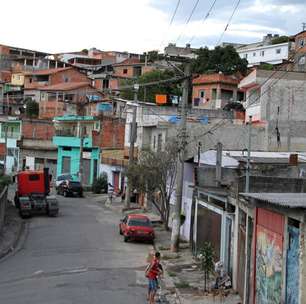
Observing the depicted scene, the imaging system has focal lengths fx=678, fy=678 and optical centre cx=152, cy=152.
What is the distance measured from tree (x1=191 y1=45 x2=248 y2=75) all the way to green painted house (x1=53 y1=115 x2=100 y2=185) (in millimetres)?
16773

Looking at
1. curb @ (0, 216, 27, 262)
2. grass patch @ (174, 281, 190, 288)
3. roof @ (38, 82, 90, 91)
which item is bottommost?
curb @ (0, 216, 27, 262)

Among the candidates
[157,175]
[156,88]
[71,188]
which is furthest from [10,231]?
[156,88]

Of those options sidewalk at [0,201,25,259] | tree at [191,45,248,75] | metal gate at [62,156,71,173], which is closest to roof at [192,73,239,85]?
tree at [191,45,248,75]

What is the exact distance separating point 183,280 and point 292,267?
10497 millimetres

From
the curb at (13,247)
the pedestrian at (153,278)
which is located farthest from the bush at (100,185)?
the pedestrian at (153,278)

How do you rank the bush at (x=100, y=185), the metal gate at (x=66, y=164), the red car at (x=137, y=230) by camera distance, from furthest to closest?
1. the metal gate at (x=66, y=164)
2. the bush at (x=100, y=185)
3. the red car at (x=137, y=230)

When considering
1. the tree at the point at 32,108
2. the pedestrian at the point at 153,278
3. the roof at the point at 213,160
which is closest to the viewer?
the pedestrian at the point at 153,278

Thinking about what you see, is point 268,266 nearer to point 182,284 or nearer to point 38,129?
point 182,284

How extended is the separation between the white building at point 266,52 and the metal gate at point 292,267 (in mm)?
101073

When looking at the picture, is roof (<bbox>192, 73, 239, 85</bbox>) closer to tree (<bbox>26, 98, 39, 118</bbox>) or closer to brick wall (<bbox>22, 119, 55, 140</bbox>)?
brick wall (<bbox>22, 119, 55, 140</bbox>)

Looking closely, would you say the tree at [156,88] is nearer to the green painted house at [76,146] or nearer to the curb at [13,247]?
the green painted house at [76,146]

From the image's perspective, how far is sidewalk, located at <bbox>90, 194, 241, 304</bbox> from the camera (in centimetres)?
2050

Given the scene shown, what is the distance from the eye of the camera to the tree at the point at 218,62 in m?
89.0

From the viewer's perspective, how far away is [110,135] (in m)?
77.8
